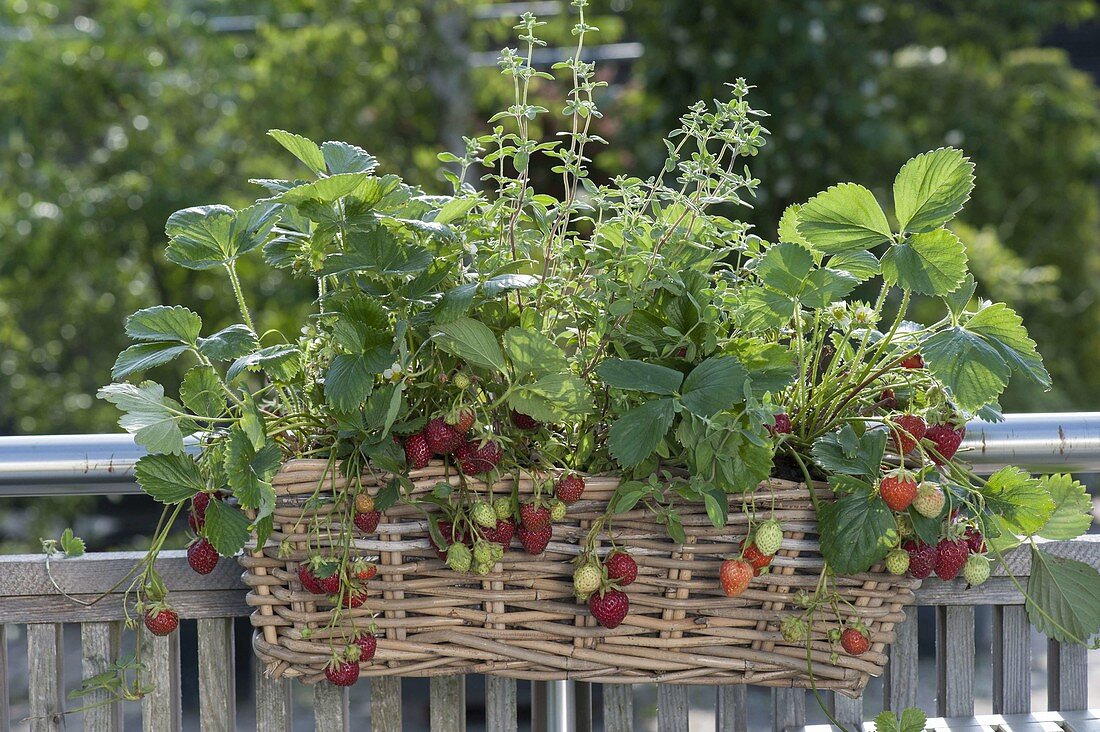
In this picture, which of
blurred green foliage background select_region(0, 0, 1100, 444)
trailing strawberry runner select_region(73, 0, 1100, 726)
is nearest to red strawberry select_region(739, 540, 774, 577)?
trailing strawberry runner select_region(73, 0, 1100, 726)

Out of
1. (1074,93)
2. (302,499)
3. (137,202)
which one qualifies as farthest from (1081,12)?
(302,499)

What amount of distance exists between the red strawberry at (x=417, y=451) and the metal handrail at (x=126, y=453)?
0.92 ft

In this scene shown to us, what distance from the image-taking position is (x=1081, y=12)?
4.13 meters

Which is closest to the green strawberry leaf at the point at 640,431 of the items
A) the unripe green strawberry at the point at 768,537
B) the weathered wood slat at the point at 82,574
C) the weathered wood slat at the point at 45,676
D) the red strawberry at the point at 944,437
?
the unripe green strawberry at the point at 768,537

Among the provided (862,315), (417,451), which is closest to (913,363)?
(862,315)

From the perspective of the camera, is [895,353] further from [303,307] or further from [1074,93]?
[1074,93]

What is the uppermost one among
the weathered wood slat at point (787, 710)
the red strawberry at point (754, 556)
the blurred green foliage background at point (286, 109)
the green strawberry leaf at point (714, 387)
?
the blurred green foliage background at point (286, 109)

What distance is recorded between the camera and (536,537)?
75 cm

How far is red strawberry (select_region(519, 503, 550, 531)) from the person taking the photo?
29.3 inches

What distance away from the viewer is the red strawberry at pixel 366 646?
78 cm

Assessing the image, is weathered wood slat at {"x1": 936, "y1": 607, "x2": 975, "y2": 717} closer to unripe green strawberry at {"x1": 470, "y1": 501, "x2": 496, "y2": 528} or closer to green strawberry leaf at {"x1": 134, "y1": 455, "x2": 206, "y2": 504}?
unripe green strawberry at {"x1": 470, "y1": 501, "x2": 496, "y2": 528}

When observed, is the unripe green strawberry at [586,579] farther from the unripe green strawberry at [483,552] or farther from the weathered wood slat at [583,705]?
the weathered wood slat at [583,705]

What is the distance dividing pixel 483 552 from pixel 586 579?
73 millimetres

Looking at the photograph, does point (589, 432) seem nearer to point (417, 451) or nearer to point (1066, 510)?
point (417, 451)
